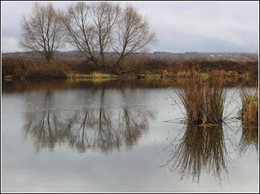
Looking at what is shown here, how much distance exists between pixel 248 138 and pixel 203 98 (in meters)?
1.53

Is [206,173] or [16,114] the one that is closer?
[206,173]

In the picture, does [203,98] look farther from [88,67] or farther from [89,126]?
[88,67]

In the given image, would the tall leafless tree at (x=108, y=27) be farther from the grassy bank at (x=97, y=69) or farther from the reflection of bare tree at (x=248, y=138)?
the reflection of bare tree at (x=248, y=138)

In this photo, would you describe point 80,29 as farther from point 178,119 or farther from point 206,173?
point 206,173

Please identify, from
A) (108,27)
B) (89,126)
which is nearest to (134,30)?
(108,27)

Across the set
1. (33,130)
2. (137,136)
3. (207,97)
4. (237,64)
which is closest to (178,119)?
(207,97)

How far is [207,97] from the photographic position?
8281 mm

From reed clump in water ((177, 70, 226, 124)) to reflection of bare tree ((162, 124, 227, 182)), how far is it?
742 millimetres

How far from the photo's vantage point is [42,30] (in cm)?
3634

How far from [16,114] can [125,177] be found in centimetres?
668

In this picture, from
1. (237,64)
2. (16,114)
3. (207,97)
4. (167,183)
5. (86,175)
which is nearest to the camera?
(167,183)

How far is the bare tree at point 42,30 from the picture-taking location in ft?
119

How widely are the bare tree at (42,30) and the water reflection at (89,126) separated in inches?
1015

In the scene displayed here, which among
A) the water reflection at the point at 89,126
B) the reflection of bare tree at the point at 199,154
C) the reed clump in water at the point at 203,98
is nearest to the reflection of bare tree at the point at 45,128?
the water reflection at the point at 89,126
